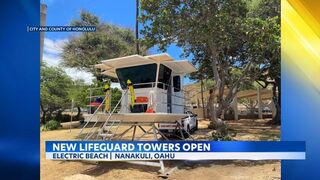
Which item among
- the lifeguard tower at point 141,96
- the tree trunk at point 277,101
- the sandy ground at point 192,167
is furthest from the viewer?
the lifeguard tower at point 141,96

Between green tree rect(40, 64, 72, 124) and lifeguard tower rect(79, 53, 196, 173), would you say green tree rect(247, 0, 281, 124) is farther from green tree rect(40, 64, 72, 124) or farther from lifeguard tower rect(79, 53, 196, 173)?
green tree rect(40, 64, 72, 124)

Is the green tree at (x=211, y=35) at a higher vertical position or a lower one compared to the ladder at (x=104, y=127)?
higher

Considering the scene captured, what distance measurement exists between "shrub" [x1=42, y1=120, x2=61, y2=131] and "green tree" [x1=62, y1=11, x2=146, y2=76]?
0.89 metres

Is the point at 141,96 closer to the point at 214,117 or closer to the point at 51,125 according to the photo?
the point at 214,117

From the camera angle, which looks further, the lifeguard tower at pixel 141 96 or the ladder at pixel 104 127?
the lifeguard tower at pixel 141 96

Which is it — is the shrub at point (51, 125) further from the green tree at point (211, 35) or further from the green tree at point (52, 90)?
the green tree at point (211, 35)

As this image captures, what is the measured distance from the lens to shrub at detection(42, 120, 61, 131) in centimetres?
503

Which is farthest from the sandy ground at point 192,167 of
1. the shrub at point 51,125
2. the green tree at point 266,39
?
the green tree at point 266,39

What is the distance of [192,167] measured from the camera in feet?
17.6

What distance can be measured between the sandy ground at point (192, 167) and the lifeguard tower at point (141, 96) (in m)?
0.51

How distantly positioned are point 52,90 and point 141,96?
1511 mm

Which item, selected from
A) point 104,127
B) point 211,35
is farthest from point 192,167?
point 211,35

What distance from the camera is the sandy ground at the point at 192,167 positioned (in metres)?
4.88

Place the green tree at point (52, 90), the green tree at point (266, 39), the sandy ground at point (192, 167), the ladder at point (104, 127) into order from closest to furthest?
1. the sandy ground at point (192, 167)
2. the green tree at point (266, 39)
3. the green tree at point (52, 90)
4. the ladder at point (104, 127)
